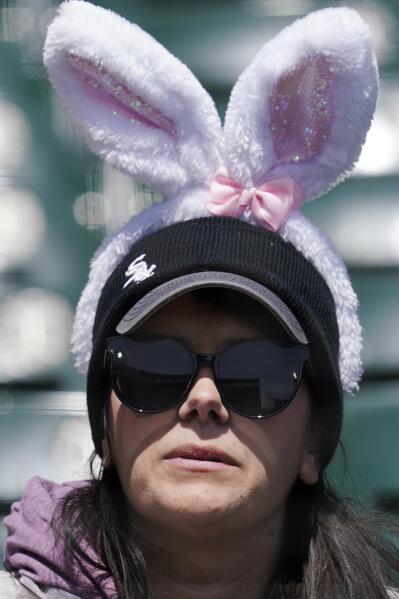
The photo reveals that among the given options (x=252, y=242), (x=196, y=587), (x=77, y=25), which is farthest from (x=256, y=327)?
(x=77, y=25)

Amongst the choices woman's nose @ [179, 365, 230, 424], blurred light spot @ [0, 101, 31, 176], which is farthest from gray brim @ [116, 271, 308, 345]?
blurred light spot @ [0, 101, 31, 176]

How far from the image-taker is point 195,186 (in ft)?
6.20

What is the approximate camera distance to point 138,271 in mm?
1780

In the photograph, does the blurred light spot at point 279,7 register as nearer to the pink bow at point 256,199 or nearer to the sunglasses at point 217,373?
the pink bow at point 256,199

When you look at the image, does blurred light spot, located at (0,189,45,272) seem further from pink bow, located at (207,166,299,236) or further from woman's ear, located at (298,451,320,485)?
woman's ear, located at (298,451,320,485)

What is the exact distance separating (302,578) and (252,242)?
1.99ft

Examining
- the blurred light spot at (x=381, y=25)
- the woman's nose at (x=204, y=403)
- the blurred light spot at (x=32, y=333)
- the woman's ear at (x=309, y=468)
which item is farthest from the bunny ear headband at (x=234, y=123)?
the blurred light spot at (x=381, y=25)

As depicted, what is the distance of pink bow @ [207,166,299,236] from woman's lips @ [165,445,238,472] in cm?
41

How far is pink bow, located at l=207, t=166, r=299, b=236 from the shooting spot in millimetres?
1840

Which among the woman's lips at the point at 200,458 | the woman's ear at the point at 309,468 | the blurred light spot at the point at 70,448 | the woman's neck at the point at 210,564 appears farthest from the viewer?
the blurred light spot at the point at 70,448

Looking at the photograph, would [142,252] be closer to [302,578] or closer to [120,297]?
[120,297]

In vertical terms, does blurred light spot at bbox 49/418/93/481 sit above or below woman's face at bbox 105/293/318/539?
below

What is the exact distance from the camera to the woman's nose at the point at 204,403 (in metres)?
1.67

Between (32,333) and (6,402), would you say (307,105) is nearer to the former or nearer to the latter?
(32,333)
